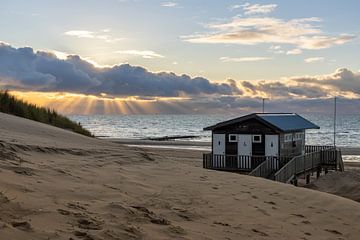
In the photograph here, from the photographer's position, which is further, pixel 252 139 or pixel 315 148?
pixel 315 148

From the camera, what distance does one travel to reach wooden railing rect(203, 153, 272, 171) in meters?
27.7

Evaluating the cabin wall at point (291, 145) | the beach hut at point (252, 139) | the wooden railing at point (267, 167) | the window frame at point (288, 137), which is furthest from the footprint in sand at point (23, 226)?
the window frame at point (288, 137)

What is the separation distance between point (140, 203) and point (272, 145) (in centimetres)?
2099

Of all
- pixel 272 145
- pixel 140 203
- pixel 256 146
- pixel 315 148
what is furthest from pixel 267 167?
pixel 140 203

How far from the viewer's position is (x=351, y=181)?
90.4 ft

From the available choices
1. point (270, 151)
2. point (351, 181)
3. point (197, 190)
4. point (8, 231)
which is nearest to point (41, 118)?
point (270, 151)

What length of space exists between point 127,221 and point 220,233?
57.7 inches

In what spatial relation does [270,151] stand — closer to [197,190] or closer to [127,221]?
[197,190]

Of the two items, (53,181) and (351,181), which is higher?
(53,181)

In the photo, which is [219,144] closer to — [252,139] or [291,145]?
[252,139]

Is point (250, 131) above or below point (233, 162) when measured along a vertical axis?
above

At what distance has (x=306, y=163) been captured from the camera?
29266 mm

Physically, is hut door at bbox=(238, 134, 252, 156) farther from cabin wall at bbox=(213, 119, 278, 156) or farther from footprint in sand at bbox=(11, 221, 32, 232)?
footprint in sand at bbox=(11, 221, 32, 232)

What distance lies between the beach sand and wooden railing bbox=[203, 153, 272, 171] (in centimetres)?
1441
